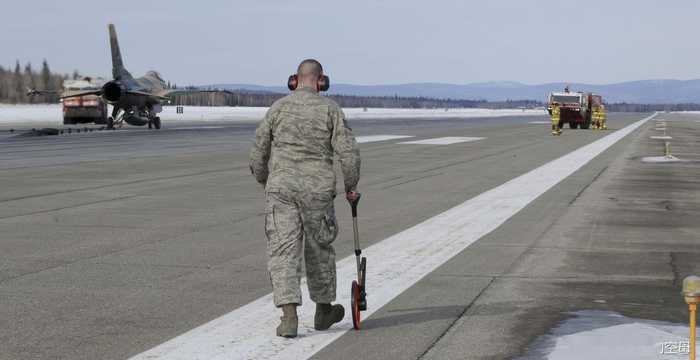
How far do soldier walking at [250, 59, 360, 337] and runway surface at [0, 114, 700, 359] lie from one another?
42 cm

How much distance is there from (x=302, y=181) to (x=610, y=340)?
226 cm

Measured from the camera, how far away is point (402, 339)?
6.58m

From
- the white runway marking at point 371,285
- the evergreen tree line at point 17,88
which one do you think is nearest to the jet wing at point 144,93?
the white runway marking at point 371,285

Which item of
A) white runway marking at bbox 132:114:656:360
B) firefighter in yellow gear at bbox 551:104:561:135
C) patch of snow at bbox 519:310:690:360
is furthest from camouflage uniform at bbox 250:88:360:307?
firefighter in yellow gear at bbox 551:104:561:135

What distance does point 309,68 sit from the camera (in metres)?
6.70

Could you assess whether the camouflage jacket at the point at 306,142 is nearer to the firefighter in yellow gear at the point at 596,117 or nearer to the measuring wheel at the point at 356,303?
the measuring wheel at the point at 356,303

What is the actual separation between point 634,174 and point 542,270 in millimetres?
14421

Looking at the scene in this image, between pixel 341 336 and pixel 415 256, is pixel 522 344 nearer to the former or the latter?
pixel 341 336

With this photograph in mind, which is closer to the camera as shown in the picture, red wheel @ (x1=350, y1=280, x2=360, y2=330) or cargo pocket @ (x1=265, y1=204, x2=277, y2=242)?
cargo pocket @ (x1=265, y1=204, x2=277, y2=242)

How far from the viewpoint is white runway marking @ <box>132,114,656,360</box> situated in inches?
245

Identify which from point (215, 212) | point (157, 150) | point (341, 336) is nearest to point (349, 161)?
point (341, 336)

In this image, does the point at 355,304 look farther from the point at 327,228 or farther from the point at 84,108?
the point at 84,108

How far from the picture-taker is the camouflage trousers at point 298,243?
641 centimetres

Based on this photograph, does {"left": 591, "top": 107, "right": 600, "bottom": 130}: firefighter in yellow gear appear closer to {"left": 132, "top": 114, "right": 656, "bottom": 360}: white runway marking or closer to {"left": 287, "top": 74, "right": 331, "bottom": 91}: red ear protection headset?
{"left": 132, "top": 114, "right": 656, "bottom": 360}: white runway marking
